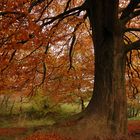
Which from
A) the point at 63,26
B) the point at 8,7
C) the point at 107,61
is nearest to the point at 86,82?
the point at 63,26

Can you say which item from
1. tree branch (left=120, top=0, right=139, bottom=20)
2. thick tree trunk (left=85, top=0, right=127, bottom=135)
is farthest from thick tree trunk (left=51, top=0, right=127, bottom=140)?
tree branch (left=120, top=0, right=139, bottom=20)

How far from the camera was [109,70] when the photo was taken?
38.1 feet

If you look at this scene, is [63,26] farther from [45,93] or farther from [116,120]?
[45,93]

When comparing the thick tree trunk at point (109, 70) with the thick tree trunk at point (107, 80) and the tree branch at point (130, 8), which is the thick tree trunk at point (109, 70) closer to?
the thick tree trunk at point (107, 80)

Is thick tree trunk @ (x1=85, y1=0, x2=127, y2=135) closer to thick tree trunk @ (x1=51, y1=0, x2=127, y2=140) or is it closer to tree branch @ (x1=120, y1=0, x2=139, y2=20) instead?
thick tree trunk @ (x1=51, y1=0, x2=127, y2=140)

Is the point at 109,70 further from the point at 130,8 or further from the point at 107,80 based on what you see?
the point at 130,8

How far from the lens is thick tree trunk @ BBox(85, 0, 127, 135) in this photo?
445 inches

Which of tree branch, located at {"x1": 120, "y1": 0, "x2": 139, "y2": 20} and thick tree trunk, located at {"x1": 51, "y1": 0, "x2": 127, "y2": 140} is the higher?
tree branch, located at {"x1": 120, "y1": 0, "x2": 139, "y2": 20}

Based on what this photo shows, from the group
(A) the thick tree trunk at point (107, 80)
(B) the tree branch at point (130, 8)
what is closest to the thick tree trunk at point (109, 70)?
(A) the thick tree trunk at point (107, 80)

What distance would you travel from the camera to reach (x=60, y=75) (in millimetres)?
23438

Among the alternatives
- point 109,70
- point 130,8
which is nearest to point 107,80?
point 109,70

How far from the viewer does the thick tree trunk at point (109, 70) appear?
11297 millimetres

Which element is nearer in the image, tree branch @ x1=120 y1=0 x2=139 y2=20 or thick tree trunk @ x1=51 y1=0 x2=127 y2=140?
thick tree trunk @ x1=51 y1=0 x2=127 y2=140

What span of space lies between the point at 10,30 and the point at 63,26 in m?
7.02
